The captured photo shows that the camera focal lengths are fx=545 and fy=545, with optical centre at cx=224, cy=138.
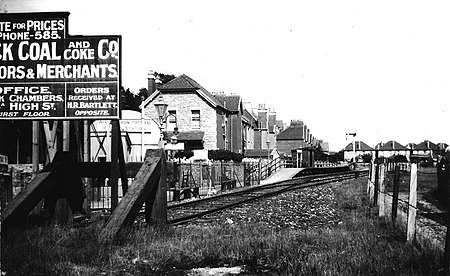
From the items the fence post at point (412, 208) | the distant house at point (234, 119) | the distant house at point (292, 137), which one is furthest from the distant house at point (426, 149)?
the fence post at point (412, 208)

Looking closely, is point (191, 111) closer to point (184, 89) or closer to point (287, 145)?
point (184, 89)

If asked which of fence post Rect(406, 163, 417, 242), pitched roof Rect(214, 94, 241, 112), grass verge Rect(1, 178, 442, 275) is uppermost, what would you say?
pitched roof Rect(214, 94, 241, 112)

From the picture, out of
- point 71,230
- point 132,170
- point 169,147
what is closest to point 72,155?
point 132,170

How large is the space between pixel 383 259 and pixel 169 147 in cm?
1674

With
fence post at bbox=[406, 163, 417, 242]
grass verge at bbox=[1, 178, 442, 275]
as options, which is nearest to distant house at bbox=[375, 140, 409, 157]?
fence post at bbox=[406, 163, 417, 242]

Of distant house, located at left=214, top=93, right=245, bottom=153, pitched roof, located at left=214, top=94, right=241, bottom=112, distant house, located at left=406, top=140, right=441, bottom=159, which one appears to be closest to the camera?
pitched roof, located at left=214, top=94, right=241, bottom=112

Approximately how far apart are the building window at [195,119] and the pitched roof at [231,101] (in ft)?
21.3

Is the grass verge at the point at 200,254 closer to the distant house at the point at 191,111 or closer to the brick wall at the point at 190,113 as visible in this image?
the distant house at the point at 191,111

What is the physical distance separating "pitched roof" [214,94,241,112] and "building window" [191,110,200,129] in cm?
650

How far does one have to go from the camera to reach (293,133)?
10656cm

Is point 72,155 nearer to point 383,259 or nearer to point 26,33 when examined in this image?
point 26,33

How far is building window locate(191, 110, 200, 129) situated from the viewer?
171ft

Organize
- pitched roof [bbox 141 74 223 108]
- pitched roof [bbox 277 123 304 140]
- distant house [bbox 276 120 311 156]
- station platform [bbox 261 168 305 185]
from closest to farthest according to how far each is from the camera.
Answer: station platform [bbox 261 168 305 185], pitched roof [bbox 141 74 223 108], distant house [bbox 276 120 311 156], pitched roof [bbox 277 123 304 140]

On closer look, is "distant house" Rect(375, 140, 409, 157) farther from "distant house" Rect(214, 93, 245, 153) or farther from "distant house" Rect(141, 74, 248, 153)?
"distant house" Rect(141, 74, 248, 153)
